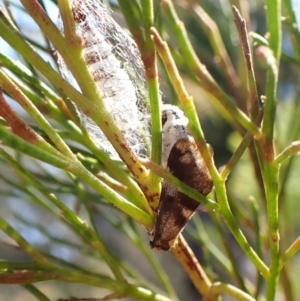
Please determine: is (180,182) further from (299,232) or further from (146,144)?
(299,232)

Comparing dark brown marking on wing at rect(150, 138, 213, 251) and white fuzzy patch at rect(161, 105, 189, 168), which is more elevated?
white fuzzy patch at rect(161, 105, 189, 168)

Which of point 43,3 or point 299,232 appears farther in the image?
point 299,232

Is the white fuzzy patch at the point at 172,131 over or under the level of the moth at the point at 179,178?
over

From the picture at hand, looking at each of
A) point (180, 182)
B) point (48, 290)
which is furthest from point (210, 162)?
point (48, 290)

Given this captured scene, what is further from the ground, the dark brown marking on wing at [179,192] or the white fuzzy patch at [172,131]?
the white fuzzy patch at [172,131]

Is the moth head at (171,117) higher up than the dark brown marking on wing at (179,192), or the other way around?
the moth head at (171,117)

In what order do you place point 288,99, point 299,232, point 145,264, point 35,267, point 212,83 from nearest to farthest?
point 212,83, point 35,267, point 288,99, point 299,232, point 145,264

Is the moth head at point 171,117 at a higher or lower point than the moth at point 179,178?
higher

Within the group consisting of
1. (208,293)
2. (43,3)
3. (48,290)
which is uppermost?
(43,3)
